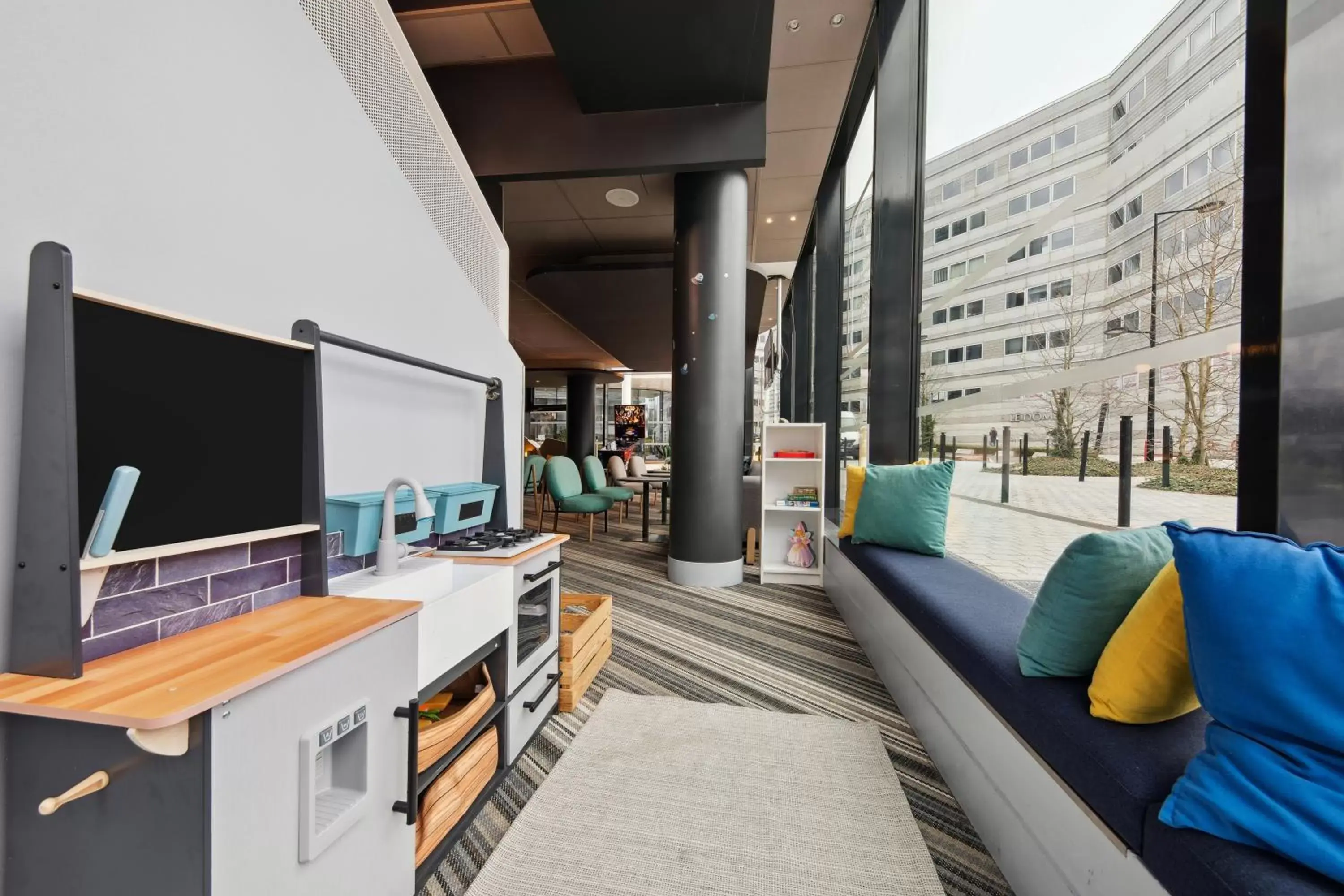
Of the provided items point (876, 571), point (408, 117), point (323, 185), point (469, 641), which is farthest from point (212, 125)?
point (876, 571)

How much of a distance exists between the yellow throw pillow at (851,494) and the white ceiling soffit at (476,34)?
3.43 m

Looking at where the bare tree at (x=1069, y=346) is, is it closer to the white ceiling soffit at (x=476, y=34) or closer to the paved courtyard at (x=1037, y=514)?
the paved courtyard at (x=1037, y=514)

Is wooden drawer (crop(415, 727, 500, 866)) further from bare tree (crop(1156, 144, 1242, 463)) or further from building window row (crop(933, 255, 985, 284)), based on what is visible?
building window row (crop(933, 255, 985, 284))

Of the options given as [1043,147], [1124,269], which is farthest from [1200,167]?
[1043,147]

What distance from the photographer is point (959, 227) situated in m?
2.94

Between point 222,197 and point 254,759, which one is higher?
point 222,197

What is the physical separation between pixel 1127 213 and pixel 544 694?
2649 mm

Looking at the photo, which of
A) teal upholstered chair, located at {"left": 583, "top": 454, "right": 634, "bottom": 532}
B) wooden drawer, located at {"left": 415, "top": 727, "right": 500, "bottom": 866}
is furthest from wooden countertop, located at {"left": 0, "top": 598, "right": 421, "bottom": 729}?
teal upholstered chair, located at {"left": 583, "top": 454, "right": 634, "bottom": 532}

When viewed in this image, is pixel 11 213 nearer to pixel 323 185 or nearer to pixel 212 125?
pixel 212 125

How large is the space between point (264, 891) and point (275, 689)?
0.32 m

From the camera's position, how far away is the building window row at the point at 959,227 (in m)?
2.75

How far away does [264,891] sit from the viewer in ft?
2.81

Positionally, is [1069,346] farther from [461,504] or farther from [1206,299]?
[461,504]

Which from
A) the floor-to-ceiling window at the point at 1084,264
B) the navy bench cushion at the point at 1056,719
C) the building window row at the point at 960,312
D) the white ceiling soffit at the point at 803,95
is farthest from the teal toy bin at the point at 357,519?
the white ceiling soffit at the point at 803,95
